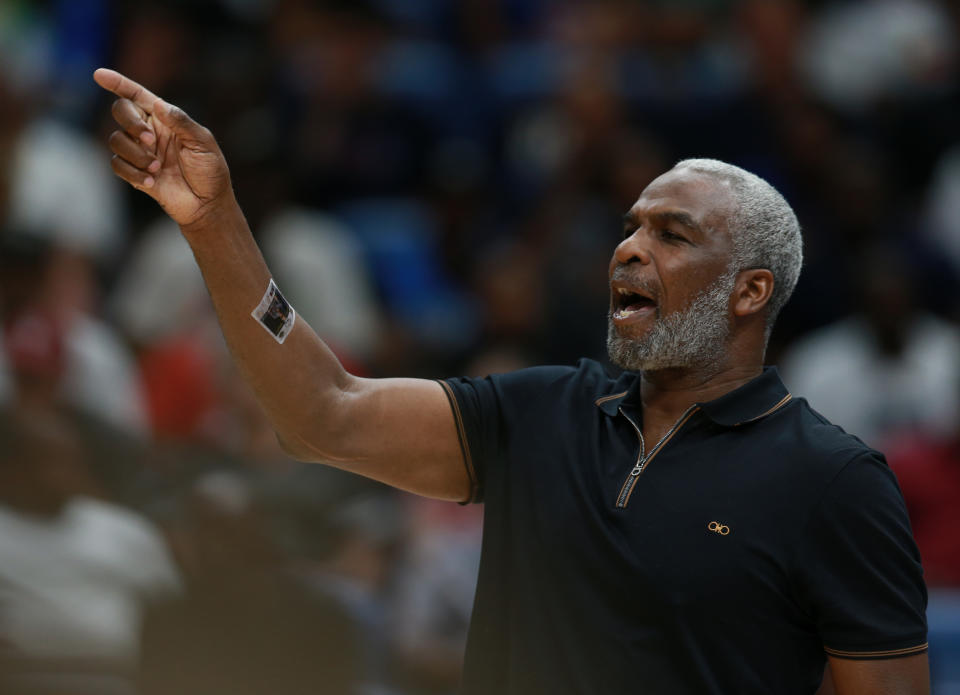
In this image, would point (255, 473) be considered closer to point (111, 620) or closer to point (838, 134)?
point (111, 620)

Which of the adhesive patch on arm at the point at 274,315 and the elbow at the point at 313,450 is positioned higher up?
the adhesive patch on arm at the point at 274,315

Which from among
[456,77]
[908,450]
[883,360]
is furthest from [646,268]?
[456,77]

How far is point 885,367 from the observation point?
208 inches

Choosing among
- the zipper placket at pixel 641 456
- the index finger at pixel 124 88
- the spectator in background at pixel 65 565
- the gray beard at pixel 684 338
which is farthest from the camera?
the spectator in background at pixel 65 565

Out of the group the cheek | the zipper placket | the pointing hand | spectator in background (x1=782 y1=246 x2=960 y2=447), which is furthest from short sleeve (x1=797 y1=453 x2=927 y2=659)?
spectator in background (x1=782 y1=246 x2=960 y2=447)

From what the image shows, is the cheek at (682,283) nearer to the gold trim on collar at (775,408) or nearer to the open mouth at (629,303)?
the open mouth at (629,303)

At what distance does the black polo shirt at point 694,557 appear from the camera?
209cm

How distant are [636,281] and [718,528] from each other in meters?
0.49

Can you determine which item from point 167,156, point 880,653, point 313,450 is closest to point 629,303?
point 313,450

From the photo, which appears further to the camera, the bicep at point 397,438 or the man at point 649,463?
the bicep at point 397,438

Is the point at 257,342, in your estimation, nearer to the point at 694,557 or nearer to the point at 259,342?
the point at 259,342

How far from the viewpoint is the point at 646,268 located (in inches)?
93.7

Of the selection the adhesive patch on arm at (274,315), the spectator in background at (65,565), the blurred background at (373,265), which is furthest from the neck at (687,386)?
the spectator in background at (65,565)

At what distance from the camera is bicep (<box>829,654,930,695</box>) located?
2.06 meters
